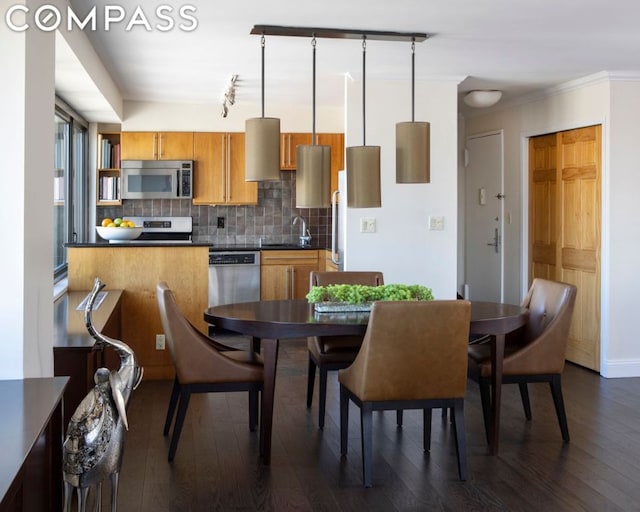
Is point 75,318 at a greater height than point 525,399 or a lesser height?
greater

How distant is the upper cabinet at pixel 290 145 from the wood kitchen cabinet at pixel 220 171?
42 cm

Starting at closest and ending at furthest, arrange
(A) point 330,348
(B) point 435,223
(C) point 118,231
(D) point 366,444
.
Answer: (D) point 366,444 → (A) point 330,348 → (B) point 435,223 → (C) point 118,231

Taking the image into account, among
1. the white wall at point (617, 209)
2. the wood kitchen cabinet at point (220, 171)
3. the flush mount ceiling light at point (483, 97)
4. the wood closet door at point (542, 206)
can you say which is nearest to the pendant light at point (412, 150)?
the white wall at point (617, 209)

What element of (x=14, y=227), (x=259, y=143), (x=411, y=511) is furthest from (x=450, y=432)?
(x=14, y=227)

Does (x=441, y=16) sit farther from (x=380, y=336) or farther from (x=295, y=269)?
(x=295, y=269)

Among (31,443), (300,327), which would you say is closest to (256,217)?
(300,327)

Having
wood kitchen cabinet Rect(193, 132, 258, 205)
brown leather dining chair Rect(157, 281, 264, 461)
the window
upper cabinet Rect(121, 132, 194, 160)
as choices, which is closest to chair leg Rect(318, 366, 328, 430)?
brown leather dining chair Rect(157, 281, 264, 461)

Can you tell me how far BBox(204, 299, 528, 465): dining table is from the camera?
360 cm

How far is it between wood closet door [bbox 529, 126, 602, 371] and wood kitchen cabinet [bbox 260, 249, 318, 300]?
2285mm

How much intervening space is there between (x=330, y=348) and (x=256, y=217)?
3.96m

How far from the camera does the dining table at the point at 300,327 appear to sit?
3600 mm

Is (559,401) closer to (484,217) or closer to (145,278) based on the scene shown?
(145,278)

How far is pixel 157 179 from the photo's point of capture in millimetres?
7699

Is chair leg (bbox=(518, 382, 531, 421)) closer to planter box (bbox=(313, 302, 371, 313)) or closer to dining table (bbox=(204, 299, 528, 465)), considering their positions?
dining table (bbox=(204, 299, 528, 465))
